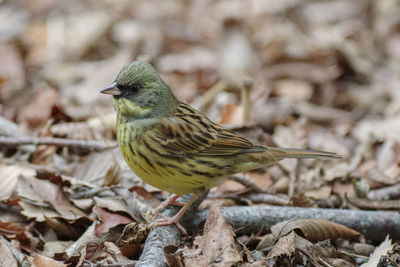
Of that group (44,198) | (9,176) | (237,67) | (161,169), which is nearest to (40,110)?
(9,176)

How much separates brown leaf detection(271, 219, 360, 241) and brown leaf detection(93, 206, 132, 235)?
48.3 inches

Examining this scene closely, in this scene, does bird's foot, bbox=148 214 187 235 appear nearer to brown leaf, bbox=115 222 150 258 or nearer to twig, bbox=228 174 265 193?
brown leaf, bbox=115 222 150 258

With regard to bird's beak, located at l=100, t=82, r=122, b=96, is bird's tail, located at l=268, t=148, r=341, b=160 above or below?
below

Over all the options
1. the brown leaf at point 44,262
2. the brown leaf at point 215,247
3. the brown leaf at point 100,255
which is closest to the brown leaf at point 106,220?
the brown leaf at point 100,255

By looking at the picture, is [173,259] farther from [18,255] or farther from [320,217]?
[320,217]

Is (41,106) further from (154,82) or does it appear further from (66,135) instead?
(154,82)

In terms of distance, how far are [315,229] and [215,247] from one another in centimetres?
107

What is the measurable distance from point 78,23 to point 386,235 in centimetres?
688

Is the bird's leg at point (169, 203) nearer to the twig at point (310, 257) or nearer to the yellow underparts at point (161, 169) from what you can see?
the yellow underparts at point (161, 169)

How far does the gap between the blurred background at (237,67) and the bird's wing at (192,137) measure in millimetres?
1117

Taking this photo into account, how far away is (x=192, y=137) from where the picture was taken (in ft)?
15.0

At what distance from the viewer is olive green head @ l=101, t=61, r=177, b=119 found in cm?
432

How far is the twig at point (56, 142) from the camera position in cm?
517

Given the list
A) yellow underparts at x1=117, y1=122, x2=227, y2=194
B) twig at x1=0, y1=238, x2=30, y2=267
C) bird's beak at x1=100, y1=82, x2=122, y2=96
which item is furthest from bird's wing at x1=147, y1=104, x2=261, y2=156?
twig at x1=0, y1=238, x2=30, y2=267
